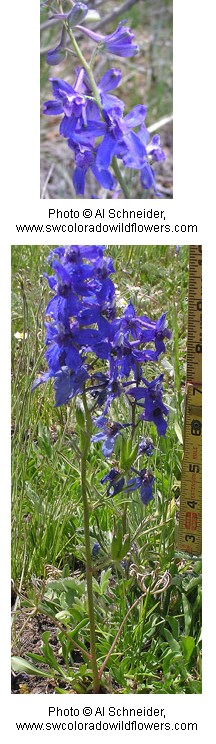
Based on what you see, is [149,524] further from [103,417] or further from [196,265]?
[196,265]

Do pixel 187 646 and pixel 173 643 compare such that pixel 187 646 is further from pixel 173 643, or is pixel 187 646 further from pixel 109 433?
pixel 109 433

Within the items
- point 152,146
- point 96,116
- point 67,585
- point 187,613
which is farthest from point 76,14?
point 187,613

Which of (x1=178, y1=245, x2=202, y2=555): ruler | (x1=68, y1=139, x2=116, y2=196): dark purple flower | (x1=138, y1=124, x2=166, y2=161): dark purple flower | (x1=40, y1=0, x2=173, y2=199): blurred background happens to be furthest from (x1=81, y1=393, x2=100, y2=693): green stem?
(x1=40, y1=0, x2=173, y2=199): blurred background

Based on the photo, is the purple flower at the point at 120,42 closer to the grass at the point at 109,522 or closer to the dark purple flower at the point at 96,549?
the grass at the point at 109,522

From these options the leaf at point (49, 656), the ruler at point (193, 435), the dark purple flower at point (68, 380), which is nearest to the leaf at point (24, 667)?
the leaf at point (49, 656)

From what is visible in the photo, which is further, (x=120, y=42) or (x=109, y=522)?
(x=109, y=522)

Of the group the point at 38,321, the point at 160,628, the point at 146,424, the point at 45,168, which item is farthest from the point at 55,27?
the point at 160,628
